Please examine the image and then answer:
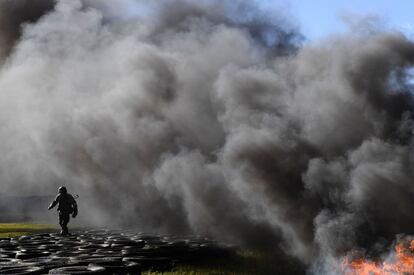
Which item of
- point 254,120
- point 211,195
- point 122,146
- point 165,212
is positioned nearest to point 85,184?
point 122,146

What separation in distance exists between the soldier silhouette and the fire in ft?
46.8

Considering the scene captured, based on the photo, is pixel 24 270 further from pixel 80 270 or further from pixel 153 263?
pixel 153 263

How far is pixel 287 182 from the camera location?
14.7 m

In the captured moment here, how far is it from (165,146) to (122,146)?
4.45 metres

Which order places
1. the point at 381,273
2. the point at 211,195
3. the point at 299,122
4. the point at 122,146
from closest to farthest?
the point at 381,273
the point at 299,122
the point at 211,195
the point at 122,146

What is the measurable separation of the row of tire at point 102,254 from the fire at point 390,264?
162 inches

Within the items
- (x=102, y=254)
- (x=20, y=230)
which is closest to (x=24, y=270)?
(x=102, y=254)

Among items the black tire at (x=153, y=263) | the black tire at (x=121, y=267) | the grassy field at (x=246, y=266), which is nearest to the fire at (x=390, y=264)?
the grassy field at (x=246, y=266)

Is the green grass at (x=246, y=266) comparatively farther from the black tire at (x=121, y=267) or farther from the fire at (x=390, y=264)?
the fire at (x=390, y=264)

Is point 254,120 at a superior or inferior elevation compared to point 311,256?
superior

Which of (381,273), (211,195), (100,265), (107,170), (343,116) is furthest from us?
(107,170)

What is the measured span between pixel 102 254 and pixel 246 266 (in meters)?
4.19

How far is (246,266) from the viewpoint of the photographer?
40.2 ft

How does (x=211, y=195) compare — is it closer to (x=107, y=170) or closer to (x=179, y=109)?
(x=179, y=109)
